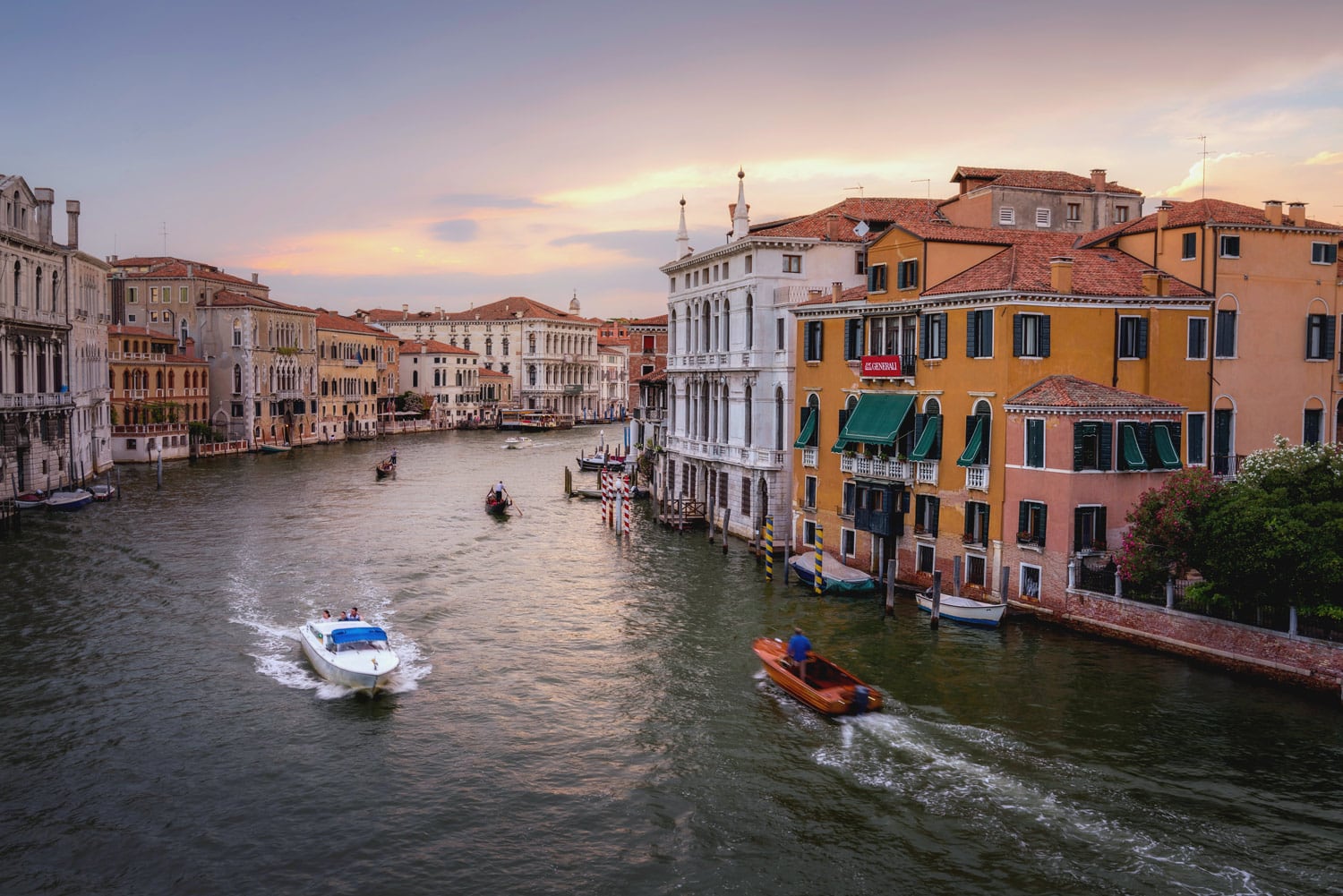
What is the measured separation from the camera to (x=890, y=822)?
14.8m

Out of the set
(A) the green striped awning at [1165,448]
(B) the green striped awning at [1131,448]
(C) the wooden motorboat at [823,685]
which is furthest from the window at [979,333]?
(C) the wooden motorboat at [823,685]

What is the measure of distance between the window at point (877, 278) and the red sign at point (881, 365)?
1.78 meters

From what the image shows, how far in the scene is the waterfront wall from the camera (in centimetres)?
1894

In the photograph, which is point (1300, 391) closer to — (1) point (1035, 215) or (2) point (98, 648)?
(1) point (1035, 215)

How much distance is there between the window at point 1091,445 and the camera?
2338 centimetres

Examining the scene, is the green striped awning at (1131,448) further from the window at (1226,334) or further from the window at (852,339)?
the window at (852,339)

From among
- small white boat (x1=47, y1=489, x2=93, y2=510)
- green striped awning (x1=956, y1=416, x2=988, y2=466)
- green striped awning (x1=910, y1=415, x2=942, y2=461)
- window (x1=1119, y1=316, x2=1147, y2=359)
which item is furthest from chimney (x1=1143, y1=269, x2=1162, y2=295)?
small white boat (x1=47, y1=489, x2=93, y2=510)

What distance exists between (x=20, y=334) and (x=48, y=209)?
7.46 meters

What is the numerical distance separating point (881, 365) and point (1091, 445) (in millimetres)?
6332

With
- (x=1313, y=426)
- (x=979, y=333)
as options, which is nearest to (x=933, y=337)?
(x=979, y=333)

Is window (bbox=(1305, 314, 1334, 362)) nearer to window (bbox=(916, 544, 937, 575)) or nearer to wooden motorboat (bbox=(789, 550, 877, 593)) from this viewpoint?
window (bbox=(916, 544, 937, 575))

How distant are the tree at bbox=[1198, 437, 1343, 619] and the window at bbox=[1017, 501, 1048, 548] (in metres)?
3.69

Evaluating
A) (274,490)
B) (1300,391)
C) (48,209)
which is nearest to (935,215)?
(1300,391)

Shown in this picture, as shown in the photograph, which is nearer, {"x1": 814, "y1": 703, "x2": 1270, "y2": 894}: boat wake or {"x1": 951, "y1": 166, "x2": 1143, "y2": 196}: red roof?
{"x1": 814, "y1": 703, "x2": 1270, "y2": 894}: boat wake
